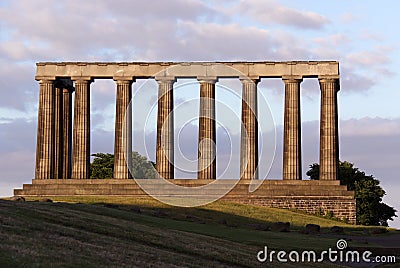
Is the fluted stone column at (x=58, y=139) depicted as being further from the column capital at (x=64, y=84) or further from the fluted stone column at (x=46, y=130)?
the fluted stone column at (x=46, y=130)

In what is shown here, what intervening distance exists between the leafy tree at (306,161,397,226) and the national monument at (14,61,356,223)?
26066 millimetres

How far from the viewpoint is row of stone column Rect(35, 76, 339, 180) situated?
4134 inches

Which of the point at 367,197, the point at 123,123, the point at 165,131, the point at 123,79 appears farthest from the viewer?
the point at 367,197

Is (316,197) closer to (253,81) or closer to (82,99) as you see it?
(253,81)

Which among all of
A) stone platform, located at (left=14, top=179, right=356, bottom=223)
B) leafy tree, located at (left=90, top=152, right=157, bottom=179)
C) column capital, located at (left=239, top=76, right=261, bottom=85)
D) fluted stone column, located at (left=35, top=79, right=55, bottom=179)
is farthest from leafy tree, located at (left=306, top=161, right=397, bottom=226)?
fluted stone column, located at (left=35, top=79, right=55, bottom=179)

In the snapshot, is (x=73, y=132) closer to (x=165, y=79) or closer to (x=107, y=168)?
(x=165, y=79)

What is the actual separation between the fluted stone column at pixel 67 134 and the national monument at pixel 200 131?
132 cm

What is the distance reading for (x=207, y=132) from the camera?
349ft

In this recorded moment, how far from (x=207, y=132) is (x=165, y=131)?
16.8 ft

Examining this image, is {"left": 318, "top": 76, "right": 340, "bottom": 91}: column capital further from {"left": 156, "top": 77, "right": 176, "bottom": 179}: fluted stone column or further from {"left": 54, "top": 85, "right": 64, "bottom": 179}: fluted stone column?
{"left": 54, "top": 85, "right": 64, "bottom": 179}: fluted stone column

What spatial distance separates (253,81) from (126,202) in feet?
82.8

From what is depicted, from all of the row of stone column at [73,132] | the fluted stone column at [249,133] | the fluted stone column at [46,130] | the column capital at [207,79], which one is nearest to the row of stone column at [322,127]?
the fluted stone column at [249,133]

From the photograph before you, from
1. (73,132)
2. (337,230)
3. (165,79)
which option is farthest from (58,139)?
(337,230)

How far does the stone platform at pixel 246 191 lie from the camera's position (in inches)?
3900
